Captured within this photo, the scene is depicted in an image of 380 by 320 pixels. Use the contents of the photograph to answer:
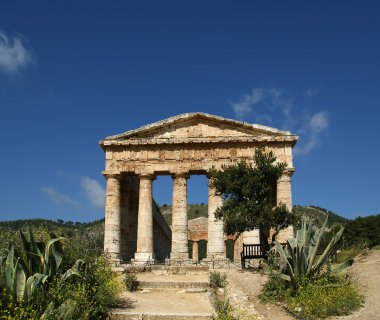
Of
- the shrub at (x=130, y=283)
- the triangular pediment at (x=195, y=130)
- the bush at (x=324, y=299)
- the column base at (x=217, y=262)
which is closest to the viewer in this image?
the bush at (x=324, y=299)

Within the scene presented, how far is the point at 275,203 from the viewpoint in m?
24.9

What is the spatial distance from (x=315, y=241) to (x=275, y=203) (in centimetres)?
1283

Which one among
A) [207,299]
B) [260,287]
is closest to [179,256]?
[260,287]

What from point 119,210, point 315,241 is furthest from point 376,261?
point 119,210

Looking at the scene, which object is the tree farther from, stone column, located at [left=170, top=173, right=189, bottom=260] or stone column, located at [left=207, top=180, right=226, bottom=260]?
stone column, located at [left=170, top=173, right=189, bottom=260]

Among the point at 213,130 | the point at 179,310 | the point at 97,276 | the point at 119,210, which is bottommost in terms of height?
the point at 179,310

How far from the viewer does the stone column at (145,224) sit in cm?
2419

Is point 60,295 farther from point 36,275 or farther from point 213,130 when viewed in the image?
point 213,130

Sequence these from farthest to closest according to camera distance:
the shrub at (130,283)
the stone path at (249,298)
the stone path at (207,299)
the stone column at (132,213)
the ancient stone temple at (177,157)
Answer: the stone column at (132,213) → the ancient stone temple at (177,157) → the shrub at (130,283) → the stone path at (249,298) → the stone path at (207,299)

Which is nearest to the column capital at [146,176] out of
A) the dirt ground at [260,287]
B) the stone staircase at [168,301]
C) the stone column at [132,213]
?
the stone column at [132,213]

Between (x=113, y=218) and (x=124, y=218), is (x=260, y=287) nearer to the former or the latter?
(x=113, y=218)

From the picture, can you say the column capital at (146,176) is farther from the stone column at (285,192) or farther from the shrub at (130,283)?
the shrub at (130,283)

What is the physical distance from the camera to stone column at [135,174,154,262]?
2419cm

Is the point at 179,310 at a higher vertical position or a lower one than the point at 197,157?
lower
